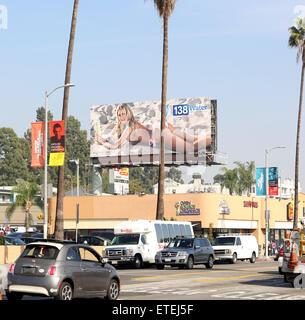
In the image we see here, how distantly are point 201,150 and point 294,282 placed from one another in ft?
149

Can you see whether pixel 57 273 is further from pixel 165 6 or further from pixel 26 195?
pixel 26 195

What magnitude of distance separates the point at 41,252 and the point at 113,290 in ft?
8.56

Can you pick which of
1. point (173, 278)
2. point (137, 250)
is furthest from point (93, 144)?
point (173, 278)

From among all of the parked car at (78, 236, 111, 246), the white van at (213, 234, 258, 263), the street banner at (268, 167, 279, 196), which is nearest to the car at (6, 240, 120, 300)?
the parked car at (78, 236, 111, 246)

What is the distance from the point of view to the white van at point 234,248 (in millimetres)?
46000

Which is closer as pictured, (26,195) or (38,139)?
(38,139)

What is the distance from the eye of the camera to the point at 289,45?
64938 millimetres

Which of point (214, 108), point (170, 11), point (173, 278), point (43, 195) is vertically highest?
point (170, 11)

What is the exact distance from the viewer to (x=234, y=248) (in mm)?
46688

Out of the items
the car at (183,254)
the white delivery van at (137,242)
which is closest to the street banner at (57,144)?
the white delivery van at (137,242)

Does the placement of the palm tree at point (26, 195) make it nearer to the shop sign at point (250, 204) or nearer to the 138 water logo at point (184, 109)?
the 138 water logo at point (184, 109)

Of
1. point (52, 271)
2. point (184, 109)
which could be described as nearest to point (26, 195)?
point (184, 109)
